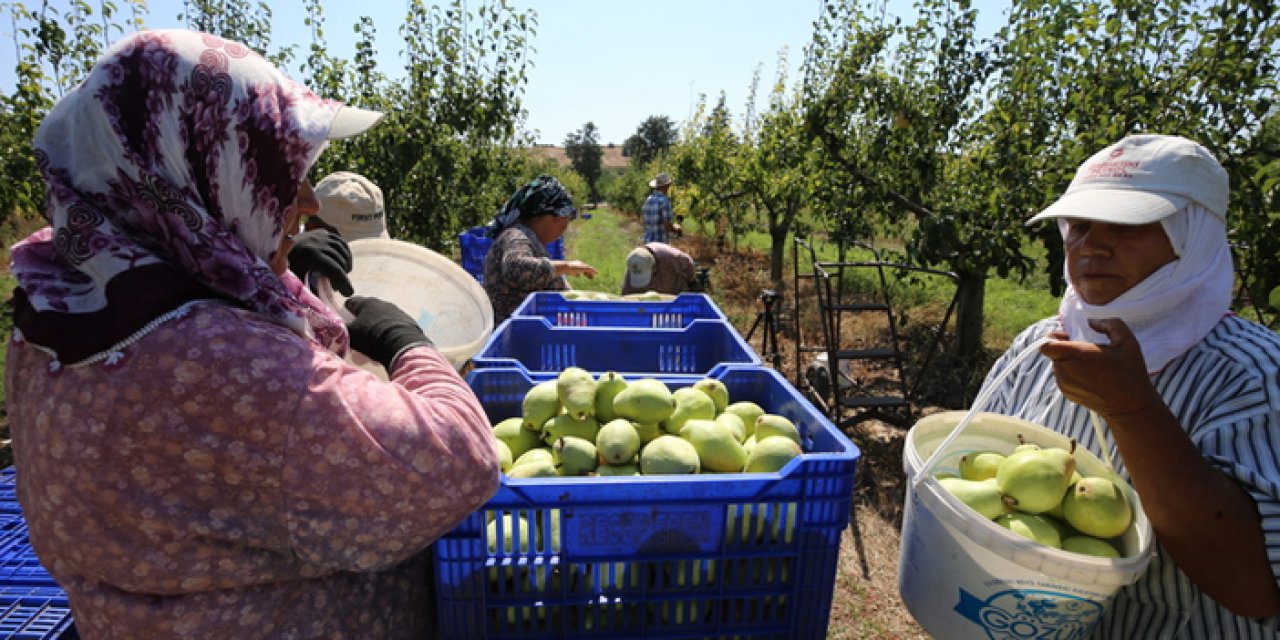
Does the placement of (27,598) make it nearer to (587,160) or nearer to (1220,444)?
(1220,444)

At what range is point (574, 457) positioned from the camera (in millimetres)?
1569

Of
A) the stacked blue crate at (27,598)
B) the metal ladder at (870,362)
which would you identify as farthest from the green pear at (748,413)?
the metal ladder at (870,362)

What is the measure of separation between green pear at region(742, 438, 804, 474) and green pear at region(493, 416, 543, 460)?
0.61m

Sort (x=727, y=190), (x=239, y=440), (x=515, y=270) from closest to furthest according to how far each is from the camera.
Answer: (x=239, y=440) → (x=515, y=270) → (x=727, y=190)

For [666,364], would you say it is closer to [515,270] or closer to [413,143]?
[515,270]

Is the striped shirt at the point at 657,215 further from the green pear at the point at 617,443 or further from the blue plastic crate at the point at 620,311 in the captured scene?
the green pear at the point at 617,443

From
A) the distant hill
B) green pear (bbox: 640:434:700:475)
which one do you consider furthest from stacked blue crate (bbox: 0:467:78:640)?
the distant hill

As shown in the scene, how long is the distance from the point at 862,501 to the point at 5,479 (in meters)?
4.40

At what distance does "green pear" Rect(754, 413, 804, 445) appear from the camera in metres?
1.64

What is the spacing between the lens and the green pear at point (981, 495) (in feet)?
4.17

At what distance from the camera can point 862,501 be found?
14.4ft

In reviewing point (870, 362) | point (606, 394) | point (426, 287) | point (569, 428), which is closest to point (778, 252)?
point (870, 362)

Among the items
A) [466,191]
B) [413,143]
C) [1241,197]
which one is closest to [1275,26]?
[1241,197]

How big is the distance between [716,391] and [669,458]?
45 centimetres
